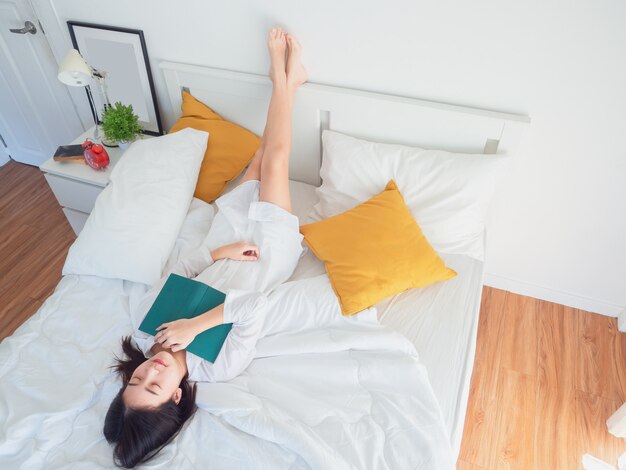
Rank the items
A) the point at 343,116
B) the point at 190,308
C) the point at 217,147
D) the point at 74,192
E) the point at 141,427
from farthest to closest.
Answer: the point at 74,192 < the point at 217,147 < the point at 343,116 < the point at 190,308 < the point at 141,427

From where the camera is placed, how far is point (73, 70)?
5.57ft

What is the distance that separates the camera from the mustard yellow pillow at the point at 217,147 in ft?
5.84

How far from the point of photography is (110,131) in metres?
1.88

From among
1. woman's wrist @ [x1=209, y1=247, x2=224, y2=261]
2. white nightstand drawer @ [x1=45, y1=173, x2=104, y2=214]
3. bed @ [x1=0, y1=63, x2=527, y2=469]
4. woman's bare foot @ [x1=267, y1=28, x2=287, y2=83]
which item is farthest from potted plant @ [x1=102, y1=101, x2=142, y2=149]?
woman's wrist @ [x1=209, y1=247, x2=224, y2=261]

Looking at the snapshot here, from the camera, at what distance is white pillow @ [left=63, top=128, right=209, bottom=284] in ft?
4.72

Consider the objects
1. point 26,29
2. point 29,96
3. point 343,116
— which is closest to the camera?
point 343,116

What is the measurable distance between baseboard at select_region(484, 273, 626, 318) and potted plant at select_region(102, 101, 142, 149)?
1769 millimetres

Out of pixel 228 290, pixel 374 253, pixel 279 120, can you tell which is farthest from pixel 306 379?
pixel 279 120

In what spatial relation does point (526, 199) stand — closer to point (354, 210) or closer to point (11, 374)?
point (354, 210)

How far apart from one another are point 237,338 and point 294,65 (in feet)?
3.32

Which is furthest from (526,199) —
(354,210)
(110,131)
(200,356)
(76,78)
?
(76,78)

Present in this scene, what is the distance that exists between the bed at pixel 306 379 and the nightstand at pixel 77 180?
51cm

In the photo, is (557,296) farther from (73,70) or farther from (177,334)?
(73,70)

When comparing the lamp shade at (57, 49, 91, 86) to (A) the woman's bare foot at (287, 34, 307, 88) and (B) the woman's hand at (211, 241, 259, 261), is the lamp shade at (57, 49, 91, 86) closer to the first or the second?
(A) the woman's bare foot at (287, 34, 307, 88)
